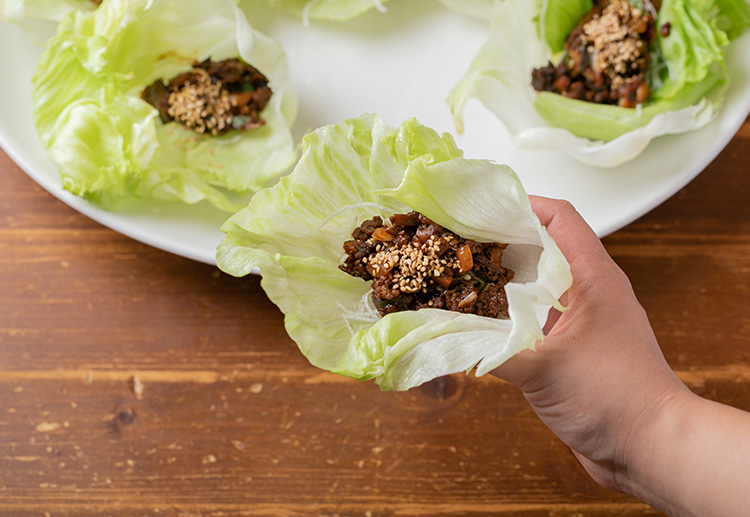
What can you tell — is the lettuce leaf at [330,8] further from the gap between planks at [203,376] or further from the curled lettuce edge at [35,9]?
the gap between planks at [203,376]

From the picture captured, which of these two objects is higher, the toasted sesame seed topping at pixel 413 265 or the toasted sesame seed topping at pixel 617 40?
the toasted sesame seed topping at pixel 617 40

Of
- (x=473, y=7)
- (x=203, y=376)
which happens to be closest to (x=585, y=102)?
(x=473, y=7)

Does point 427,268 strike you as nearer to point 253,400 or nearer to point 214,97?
point 253,400

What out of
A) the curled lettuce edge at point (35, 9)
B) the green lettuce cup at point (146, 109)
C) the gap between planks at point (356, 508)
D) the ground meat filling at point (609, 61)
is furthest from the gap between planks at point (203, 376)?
the curled lettuce edge at point (35, 9)

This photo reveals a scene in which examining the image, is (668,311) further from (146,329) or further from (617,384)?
(146,329)

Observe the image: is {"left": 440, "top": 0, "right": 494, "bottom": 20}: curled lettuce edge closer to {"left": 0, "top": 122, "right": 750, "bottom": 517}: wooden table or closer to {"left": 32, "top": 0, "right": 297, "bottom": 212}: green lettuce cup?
{"left": 32, "top": 0, "right": 297, "bottom": 212}: green lettuce cup

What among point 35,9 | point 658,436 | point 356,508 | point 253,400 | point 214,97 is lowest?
point 356,508
